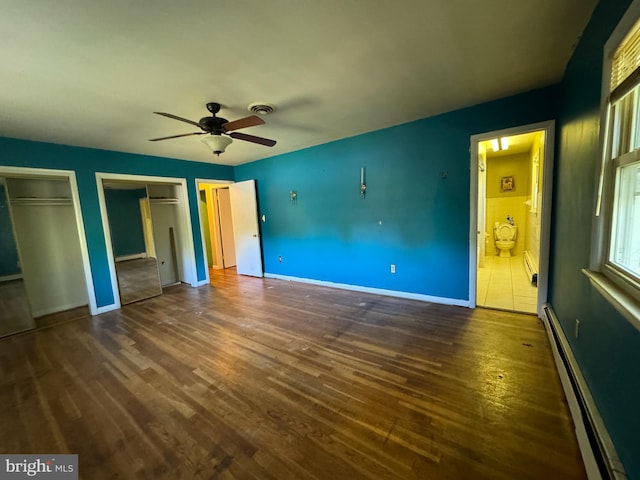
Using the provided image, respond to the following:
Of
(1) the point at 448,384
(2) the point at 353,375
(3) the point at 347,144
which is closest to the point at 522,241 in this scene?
(3) the point at 347,144

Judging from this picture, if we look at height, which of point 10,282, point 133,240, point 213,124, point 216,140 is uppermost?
point 213,124

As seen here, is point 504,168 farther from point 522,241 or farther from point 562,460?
point 562,460

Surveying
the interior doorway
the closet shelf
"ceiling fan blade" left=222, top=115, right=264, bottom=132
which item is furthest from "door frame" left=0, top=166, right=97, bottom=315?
"ceiling fan blade" left=222, top=115, right=264, bottom=132

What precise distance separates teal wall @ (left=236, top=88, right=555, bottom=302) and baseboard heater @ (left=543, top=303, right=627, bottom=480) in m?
1.42

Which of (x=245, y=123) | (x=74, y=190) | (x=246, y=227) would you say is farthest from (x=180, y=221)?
(x=245, y=123)

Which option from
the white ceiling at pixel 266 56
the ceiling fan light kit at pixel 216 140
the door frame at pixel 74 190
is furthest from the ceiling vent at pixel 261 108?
the door frame at pixel 74 190

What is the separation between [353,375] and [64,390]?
230 centimetres

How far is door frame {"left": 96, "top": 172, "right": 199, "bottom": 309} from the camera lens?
373cm

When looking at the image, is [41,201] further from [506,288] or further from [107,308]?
[506,288]

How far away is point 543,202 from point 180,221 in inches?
220

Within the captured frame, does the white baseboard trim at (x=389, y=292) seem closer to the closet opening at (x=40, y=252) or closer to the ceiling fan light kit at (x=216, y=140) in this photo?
the ceiling fan light kit at (x=216, y=140)

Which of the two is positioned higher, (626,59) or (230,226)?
(626,59)

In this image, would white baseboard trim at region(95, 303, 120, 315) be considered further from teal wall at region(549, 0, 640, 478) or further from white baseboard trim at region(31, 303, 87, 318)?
teal wall at region(549, 0, 640, 478)

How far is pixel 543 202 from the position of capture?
8.69 ft
